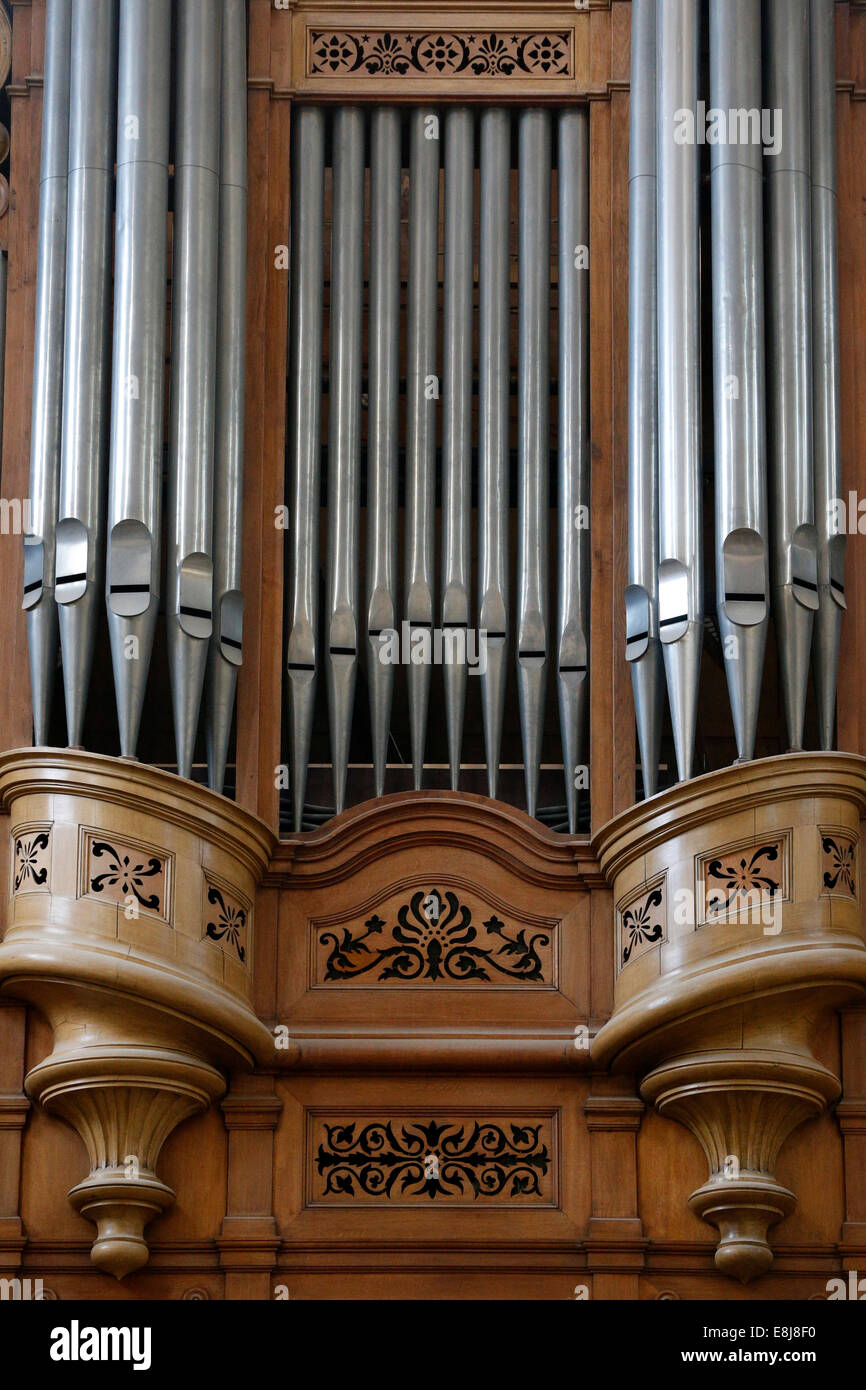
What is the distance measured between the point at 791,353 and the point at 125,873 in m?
3.15

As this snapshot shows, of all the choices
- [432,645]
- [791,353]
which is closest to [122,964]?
[432,645]

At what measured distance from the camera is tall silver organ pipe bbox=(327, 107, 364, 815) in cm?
984

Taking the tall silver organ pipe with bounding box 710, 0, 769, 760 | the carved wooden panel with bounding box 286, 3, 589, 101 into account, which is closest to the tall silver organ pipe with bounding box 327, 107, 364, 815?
the carved wooden panel with bounding box 286, 3, 589, 101

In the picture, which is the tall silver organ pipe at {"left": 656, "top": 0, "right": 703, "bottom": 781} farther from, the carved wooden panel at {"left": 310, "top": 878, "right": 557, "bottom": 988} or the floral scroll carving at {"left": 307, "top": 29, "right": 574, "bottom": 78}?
the carved wooden panel at {"left": 310, "top": 878, "right": 557, "bottom": 988}

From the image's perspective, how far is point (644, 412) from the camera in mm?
9898

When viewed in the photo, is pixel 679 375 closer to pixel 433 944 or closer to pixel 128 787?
pixel 433 944

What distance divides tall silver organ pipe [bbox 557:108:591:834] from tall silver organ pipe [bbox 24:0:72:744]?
191cm

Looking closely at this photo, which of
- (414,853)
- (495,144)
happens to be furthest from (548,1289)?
(495,144)

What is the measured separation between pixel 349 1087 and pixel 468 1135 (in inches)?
18.0

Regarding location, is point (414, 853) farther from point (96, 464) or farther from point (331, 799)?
point (96, 464)

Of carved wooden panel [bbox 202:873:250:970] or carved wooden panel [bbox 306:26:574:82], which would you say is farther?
carved wooden panel [bbox 306:26:574:82]

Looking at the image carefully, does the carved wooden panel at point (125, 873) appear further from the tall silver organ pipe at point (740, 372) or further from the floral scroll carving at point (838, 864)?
the floral scroll carving at point (838, 864)

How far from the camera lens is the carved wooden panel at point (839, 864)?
30.1ft
